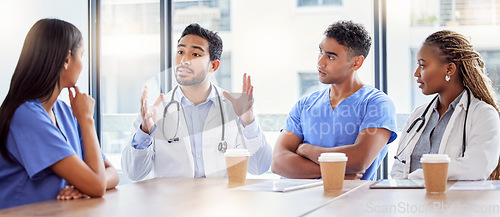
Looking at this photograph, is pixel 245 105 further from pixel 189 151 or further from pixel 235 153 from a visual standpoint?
pixel 235 153

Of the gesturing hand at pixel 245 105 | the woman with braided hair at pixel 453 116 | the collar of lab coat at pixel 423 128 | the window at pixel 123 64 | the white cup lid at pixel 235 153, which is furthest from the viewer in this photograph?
the window at pixel 123 64

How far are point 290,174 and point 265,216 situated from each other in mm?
1325

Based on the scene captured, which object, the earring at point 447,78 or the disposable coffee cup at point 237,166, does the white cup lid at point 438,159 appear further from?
the earring at point 447,78

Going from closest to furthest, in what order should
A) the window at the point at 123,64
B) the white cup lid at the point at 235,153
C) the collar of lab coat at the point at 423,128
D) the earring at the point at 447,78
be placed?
the white cup lid at the point at 235,153
the collar of lab coat at the point at 423,128
the earring at the point at 447,78
the window at the point at 123,64

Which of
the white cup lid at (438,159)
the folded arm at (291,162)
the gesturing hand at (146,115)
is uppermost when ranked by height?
the gesturing hand at (146,115)

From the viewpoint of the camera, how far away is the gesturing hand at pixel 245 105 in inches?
97.1

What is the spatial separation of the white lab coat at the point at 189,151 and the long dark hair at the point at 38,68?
2.77 ft

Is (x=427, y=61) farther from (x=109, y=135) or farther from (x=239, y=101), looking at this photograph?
(x=109, y=135)

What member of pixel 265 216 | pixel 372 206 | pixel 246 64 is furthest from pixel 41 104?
pixel 246 64

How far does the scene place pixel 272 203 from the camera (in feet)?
4.71

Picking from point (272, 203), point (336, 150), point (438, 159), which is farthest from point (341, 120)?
point (272, 203)

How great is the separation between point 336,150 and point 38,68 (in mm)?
1392

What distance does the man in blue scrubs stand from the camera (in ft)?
8.18

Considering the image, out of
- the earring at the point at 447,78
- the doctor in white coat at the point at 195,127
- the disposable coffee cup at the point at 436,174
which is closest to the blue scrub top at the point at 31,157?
the doctor in white coat at the point at 195,127
